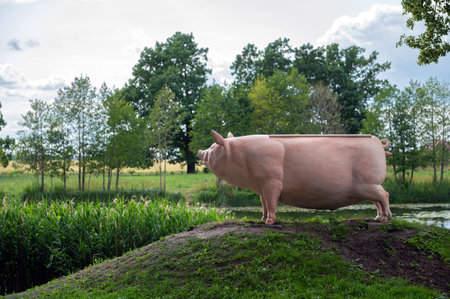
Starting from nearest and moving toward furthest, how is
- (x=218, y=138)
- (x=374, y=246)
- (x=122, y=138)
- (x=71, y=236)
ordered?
(x=374, y=246) → (x=218, y=138) → (x=71, y=236) → (x=122, y=138)

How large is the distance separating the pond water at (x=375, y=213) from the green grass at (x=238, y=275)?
838 cm

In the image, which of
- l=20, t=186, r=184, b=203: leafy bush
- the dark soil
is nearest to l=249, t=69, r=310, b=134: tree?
l=20, t=186, r=184, b=203: leafy bush

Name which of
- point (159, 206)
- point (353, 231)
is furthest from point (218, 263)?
point (159, 206)

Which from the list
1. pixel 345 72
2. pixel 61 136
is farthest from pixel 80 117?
pixel 345 72

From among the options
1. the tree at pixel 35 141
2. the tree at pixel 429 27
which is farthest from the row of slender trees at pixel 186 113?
the tree at pixel 429 27

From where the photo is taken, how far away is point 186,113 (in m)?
28.0

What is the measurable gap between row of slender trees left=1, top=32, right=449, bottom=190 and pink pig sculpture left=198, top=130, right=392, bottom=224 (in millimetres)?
16039

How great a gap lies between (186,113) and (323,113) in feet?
30.4

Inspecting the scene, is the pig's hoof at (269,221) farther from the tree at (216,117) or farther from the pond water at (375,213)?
the tree at (216,117)

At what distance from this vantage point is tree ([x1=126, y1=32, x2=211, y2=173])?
33312 mm

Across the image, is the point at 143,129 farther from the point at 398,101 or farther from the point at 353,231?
the point at 353,231

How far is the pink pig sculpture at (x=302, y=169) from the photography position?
580 cm

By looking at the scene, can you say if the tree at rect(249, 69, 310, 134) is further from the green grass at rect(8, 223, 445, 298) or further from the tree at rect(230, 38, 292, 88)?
the green grass at rect(8, 223, 445, 298)

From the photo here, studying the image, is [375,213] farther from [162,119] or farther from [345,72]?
[345,72]
